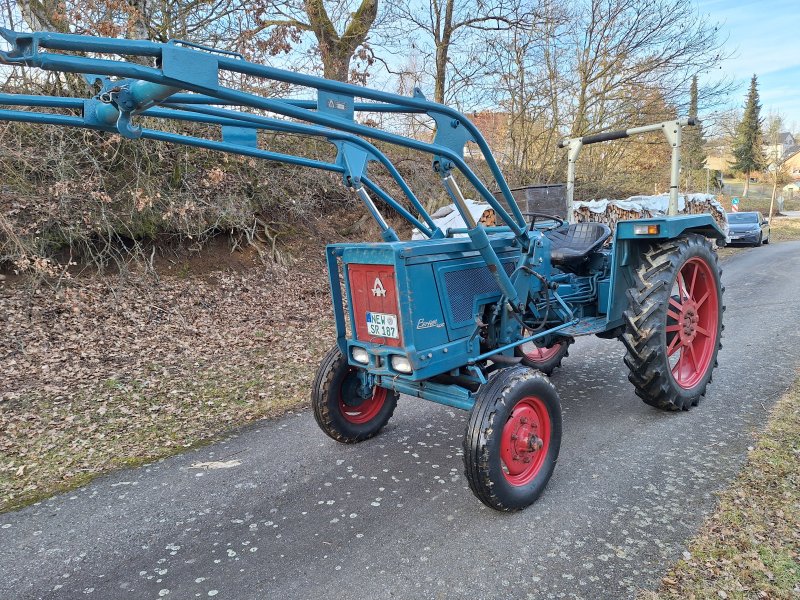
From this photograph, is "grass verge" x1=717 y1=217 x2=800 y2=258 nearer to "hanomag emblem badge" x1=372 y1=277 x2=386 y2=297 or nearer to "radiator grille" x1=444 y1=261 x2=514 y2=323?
"radiator grille" x1=444 y1=261 x2=514 y2=323

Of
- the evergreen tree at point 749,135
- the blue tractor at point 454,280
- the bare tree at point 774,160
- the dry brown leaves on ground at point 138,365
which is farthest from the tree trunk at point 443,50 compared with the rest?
the evergreen tree at point 749,135

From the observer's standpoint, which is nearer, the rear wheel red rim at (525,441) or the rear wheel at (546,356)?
the rear wheel red rim at (525,441)

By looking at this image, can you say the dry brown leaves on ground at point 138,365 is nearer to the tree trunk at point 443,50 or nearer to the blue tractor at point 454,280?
the blue tractor at point 454,280

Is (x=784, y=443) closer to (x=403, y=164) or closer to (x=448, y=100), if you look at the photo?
(x=403, y=164)

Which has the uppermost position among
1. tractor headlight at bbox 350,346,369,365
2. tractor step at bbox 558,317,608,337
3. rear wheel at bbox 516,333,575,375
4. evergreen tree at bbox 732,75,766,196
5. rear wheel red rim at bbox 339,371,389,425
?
evergreen tree at bbox 732,75,766,196

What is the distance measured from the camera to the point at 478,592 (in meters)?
2.31

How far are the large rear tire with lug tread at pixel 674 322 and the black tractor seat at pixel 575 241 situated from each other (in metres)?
0.46

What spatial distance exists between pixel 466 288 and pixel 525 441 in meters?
0.96

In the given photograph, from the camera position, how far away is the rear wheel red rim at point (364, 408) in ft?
12.2

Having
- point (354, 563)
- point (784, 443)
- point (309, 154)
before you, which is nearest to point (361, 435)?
point (354, 563)

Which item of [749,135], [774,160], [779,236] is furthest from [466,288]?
[749,135]

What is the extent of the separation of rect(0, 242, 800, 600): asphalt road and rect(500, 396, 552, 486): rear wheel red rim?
184mm

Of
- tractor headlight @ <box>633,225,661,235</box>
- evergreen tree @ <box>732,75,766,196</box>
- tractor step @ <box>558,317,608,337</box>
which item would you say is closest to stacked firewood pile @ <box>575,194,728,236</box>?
tractor step @ <box>558,317,608,337</box>

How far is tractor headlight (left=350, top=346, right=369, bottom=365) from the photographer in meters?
3.34
